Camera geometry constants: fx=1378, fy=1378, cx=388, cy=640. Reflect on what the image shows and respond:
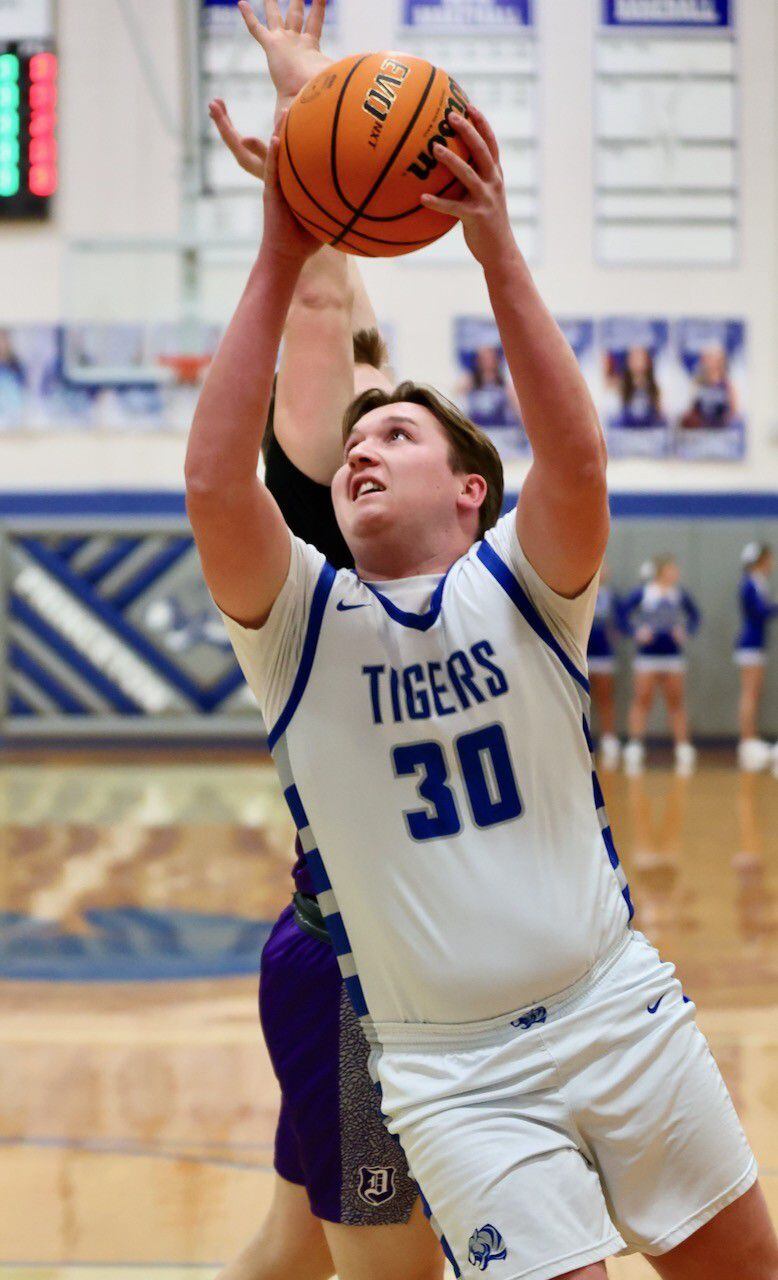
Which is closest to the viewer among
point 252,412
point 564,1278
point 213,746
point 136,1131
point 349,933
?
point 564,1278

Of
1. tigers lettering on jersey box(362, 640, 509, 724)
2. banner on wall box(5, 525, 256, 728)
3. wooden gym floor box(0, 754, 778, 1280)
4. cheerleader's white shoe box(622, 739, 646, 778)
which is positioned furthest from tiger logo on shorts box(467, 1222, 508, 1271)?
banner on wall box(5, 525, 256, 728)

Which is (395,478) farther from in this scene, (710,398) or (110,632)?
(710,398)

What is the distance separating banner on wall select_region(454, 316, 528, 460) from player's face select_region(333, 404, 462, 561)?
10850mm

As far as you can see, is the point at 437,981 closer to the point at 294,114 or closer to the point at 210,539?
the point at 210,539

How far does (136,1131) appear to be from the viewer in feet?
12.9

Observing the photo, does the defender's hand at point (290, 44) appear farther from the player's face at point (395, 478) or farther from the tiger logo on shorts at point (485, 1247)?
the tiger logo on shorts at point (485, 1247)

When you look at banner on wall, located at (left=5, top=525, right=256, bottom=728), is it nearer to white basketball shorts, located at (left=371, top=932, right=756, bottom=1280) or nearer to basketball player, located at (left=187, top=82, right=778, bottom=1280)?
basketball player, located at (left=187, top=82, right=778, bottom=1280)

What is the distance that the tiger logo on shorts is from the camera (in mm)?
1676

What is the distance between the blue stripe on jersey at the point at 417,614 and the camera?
194cm

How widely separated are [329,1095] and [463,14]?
1210 cm

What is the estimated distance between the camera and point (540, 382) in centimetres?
175

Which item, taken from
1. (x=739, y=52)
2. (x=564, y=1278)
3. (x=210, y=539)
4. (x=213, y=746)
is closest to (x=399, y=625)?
(x=210, y=539)

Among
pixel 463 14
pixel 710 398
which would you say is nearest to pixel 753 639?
pixel 710 398

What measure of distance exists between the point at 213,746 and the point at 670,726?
165 inches
